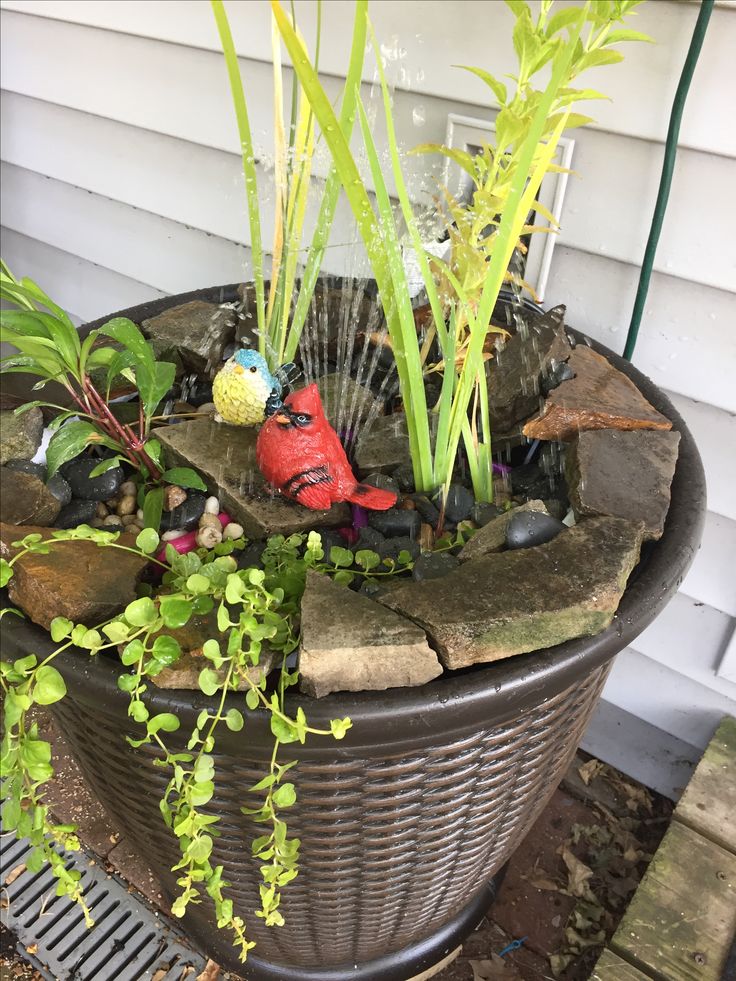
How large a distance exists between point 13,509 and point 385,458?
0.40 metres

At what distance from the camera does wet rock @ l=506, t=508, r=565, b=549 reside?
0.73 m

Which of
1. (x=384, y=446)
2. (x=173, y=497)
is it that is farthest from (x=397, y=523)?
(x=173, y=497)

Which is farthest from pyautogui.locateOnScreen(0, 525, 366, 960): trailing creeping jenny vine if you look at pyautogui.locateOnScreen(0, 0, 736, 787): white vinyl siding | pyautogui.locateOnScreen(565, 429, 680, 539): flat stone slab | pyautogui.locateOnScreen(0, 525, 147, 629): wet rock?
pyautogui.locateOnScreen(0, 0, 736, 787): white vinyl siding

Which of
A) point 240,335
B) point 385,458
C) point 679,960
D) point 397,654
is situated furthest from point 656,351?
point 679,960

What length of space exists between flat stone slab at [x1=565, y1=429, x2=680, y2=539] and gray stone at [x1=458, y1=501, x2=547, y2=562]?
56 mm

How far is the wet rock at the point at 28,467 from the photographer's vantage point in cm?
81

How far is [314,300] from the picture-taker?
3.50 feet

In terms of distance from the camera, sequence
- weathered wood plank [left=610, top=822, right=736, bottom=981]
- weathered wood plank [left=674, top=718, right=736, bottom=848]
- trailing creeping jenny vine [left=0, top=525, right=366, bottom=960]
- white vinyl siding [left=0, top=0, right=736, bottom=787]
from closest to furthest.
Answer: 1. trailing creeping jenny vine [left=0, top=525, right=366, bottom=960]
2. white vinyl siding [left=0, top=0, right=736, bottom=787]
3. weathered wood plank [left=610, top=822, right=736, bottom=981]
4. weathered wood plank [left=674, top=718, right=736, bottom=848]

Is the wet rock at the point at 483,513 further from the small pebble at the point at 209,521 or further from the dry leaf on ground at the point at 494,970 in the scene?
the dry leaf on ground at the point at 494,970

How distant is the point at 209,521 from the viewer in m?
0.82

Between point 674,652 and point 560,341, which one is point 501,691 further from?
point 674,652

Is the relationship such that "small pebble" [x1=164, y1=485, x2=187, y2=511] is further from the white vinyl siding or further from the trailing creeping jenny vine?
the white vinyl siding

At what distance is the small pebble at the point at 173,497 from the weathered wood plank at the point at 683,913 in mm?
848

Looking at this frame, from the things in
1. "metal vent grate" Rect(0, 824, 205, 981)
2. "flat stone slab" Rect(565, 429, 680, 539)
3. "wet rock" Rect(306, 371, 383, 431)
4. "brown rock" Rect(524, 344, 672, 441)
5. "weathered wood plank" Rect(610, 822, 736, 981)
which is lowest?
"metal vent grate" Rect(0, 824, 205, 981)
